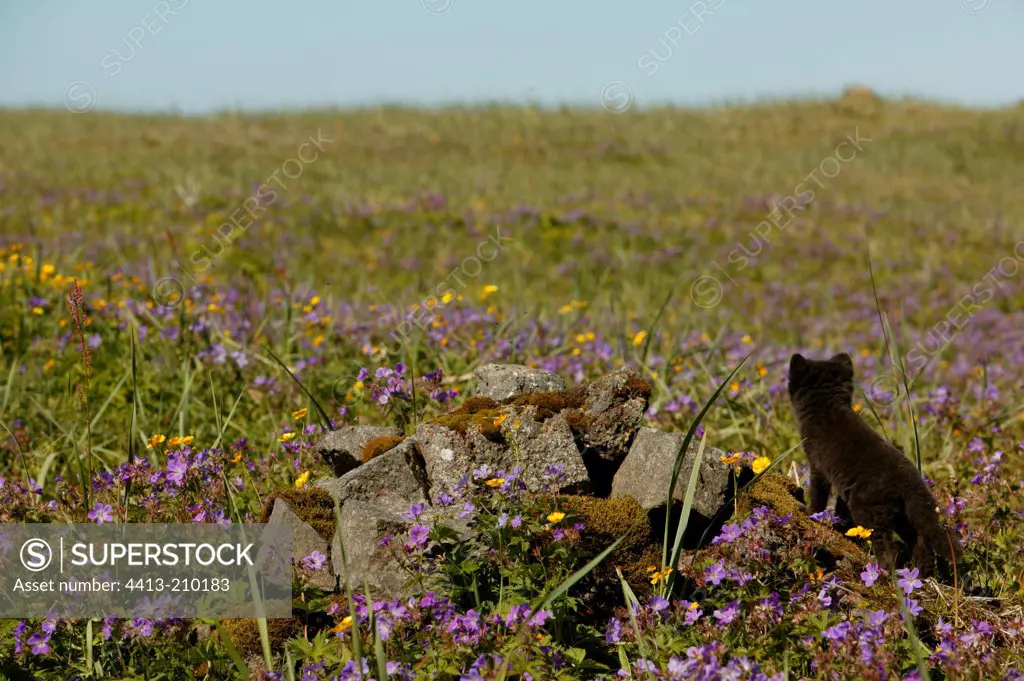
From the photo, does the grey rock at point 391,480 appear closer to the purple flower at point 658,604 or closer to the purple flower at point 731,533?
the purple flower at point 658,604

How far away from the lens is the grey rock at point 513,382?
14.0ft

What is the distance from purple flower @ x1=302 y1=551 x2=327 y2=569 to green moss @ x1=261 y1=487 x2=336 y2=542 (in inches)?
9.9

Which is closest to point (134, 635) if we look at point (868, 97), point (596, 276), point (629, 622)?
point (629, 622)

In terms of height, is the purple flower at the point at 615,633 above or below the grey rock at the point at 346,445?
below

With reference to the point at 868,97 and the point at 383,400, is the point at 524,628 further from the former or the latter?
the point at 868,97

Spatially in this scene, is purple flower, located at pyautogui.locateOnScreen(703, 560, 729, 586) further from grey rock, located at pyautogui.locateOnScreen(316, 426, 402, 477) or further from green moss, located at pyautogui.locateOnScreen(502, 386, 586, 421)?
grey rock, located at pyautogui.locateOnScreen(316, 426, 402, 477)

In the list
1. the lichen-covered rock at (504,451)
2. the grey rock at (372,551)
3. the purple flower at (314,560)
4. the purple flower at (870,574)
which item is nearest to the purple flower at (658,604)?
the lichen-covered rock at (504,451)

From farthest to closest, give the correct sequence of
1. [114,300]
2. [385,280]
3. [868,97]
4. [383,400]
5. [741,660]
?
[868,97] < [385,280] < [114,300] < [383,400] < [741,660]

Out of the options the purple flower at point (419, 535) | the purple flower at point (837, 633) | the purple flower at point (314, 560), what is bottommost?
the purple flower at point (837, 633)

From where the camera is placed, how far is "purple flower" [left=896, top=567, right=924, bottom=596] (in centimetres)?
289

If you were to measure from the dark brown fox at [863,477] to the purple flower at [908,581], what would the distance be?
127 mm

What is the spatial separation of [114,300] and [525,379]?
4.32 m

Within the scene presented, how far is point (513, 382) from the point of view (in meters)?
4.29

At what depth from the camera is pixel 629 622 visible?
9.85ft
